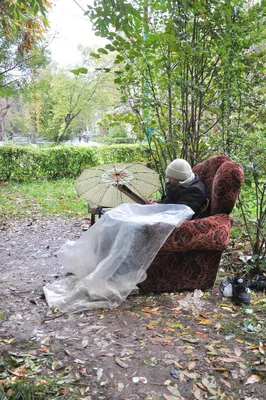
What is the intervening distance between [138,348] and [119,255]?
784mm

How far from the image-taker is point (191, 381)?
83.9 inches

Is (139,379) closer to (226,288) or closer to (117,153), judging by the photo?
(226,288)

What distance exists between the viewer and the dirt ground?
2.06 metres

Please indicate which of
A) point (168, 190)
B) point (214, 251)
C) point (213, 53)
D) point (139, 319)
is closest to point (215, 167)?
point (168, 190)

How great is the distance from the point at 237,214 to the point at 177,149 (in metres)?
1.10

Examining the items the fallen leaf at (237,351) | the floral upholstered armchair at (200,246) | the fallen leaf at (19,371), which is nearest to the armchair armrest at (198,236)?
the floral upholstered armchair at (200,246)

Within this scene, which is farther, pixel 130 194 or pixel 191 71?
pixel 191 71

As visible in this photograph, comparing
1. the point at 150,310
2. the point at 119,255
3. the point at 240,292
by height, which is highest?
the point at 119,255

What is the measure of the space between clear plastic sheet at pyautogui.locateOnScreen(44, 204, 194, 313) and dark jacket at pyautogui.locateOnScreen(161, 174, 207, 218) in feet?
0.52

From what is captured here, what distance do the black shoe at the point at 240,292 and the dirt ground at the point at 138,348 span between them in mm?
82

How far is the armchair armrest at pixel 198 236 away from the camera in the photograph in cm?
311

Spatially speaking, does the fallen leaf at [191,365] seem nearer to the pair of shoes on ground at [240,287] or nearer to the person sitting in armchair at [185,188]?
the pair of shoes on ground at [240,287]

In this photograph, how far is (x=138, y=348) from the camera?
2459 mm

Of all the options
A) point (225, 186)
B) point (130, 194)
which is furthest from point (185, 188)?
point (130, 194)
